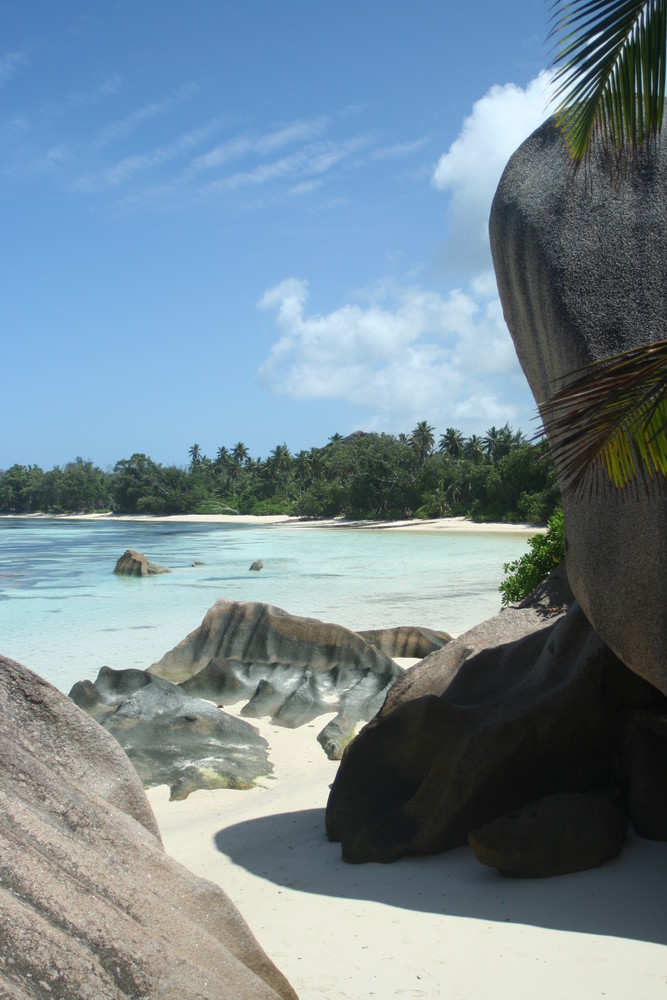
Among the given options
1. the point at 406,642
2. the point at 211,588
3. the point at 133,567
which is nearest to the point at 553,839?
the point at 406,642

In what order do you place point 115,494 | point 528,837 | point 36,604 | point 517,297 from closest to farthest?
point 528,837 → point 517,297 → point 36,604 → point 115,494

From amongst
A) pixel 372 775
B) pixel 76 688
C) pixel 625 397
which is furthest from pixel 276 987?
pixel 76 688

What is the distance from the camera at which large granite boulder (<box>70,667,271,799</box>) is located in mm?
6762

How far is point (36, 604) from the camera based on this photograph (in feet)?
69.8

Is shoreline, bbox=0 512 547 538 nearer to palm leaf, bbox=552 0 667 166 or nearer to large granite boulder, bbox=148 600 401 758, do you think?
large granite boulder, bbox=148 600 401 758

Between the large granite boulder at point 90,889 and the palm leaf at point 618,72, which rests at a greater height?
the palm leaf at point 618,72

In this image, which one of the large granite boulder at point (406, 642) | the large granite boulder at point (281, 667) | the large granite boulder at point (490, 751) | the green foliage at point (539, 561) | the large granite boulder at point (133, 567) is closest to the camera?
the large granite boulder at point (490, 751)

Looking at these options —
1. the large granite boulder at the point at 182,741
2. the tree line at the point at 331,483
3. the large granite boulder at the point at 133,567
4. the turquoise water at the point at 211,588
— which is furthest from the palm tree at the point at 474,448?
the large granite boulder at the point at 182,741

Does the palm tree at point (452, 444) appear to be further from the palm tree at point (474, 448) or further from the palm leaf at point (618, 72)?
the palm leaf at point (618, 72)

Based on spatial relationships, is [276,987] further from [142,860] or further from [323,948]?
[323,948]

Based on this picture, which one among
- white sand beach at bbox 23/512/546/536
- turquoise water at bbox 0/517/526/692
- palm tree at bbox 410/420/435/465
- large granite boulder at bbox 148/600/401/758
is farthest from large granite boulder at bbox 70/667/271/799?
palm tree at bbox 410/420/435/465

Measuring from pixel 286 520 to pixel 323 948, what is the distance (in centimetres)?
5982

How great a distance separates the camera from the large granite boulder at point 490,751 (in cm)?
454

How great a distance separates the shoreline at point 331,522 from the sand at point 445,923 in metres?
28.0
